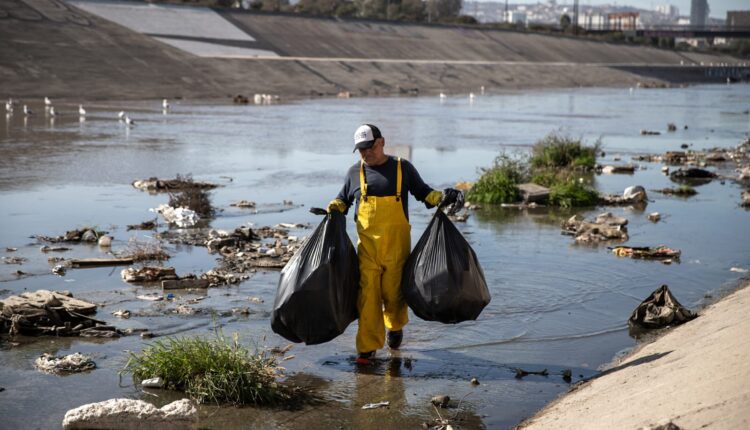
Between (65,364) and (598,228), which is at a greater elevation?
(598,228)

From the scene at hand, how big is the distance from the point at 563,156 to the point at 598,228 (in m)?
7.29

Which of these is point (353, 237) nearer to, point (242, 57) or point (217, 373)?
point (217, 373)

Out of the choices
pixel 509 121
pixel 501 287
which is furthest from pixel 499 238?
pixel 509 121

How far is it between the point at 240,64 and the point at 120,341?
48.5m

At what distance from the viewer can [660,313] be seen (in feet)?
28.4

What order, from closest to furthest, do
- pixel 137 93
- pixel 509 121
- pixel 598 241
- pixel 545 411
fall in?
pixel 545 411 → pixel 598 241 → pixel 509 121 → pixel 137 93

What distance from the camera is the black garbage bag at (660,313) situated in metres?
8.64

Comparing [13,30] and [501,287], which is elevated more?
[13,30]

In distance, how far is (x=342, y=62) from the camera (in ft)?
209

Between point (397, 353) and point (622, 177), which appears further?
point (622, 177)

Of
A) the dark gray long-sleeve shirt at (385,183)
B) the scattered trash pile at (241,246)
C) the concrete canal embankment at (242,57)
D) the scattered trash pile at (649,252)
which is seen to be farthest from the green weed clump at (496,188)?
the concrete canal embankment at (242,57)

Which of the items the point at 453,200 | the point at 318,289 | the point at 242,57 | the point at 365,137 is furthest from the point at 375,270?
the point at 242,57

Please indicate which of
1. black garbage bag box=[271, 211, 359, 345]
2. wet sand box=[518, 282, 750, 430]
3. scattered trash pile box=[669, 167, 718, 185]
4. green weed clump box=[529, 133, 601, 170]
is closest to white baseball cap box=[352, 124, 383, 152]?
black garbage bag box=[271, 211, 359, 345]

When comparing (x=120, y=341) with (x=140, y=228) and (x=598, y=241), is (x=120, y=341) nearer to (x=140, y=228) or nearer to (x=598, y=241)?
(x=140, y=228)
